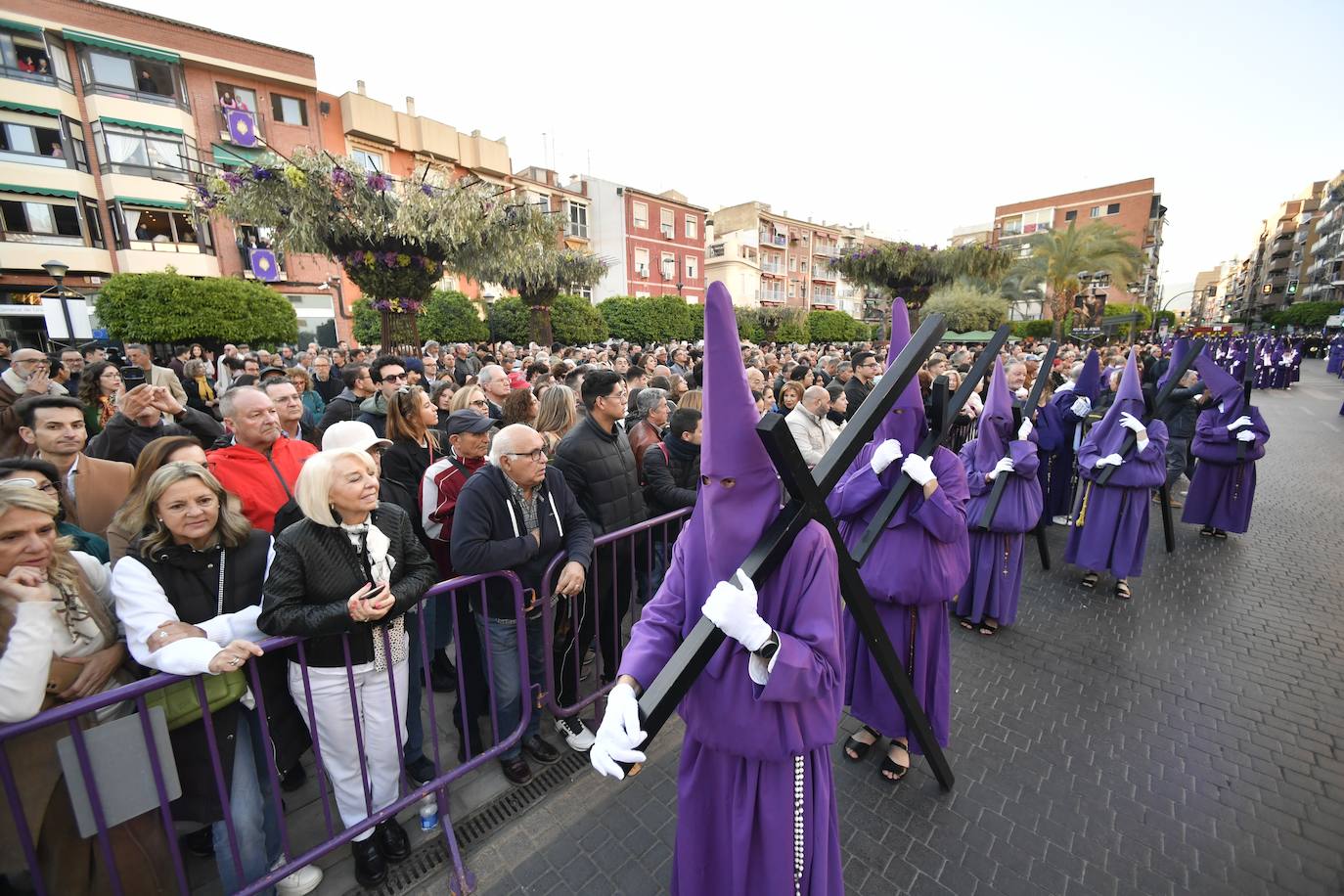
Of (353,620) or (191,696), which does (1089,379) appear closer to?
(353,620)

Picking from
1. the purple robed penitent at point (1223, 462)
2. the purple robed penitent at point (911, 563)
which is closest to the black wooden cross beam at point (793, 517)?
the purple robed penitent at point (911, 563)

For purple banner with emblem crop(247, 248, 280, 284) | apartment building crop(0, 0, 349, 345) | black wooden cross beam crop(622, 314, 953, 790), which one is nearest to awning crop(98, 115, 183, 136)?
apartment building crop(0, 0, 349, 345)

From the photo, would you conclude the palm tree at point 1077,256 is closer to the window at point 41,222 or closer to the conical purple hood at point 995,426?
the conical purple hood at point 995,426

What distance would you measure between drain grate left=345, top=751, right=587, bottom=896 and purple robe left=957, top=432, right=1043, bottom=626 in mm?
3502

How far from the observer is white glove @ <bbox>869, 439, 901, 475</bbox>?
297cm

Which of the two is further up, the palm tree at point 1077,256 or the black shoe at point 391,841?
the palm tree at point 1077,256

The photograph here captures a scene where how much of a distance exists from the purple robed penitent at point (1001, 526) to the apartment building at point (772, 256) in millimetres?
42298

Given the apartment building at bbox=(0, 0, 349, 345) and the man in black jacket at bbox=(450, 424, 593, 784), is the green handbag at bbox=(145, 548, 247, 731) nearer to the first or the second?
the man in black jacket at bbox=(450, 424, 593, 784)

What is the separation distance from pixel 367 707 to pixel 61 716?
1053mm

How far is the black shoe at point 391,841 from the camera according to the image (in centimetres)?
266

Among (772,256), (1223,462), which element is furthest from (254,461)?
(772,256)

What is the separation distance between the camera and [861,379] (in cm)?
752

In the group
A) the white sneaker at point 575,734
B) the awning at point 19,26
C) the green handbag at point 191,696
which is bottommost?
the white sneaker at point 575,734

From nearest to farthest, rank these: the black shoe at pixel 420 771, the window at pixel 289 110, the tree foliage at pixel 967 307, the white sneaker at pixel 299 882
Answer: the white sneaker at pixel 299 882
the black shoe at pixel 420 771
the window at pixel 289 110
the tree foliage at pixel 967 307
